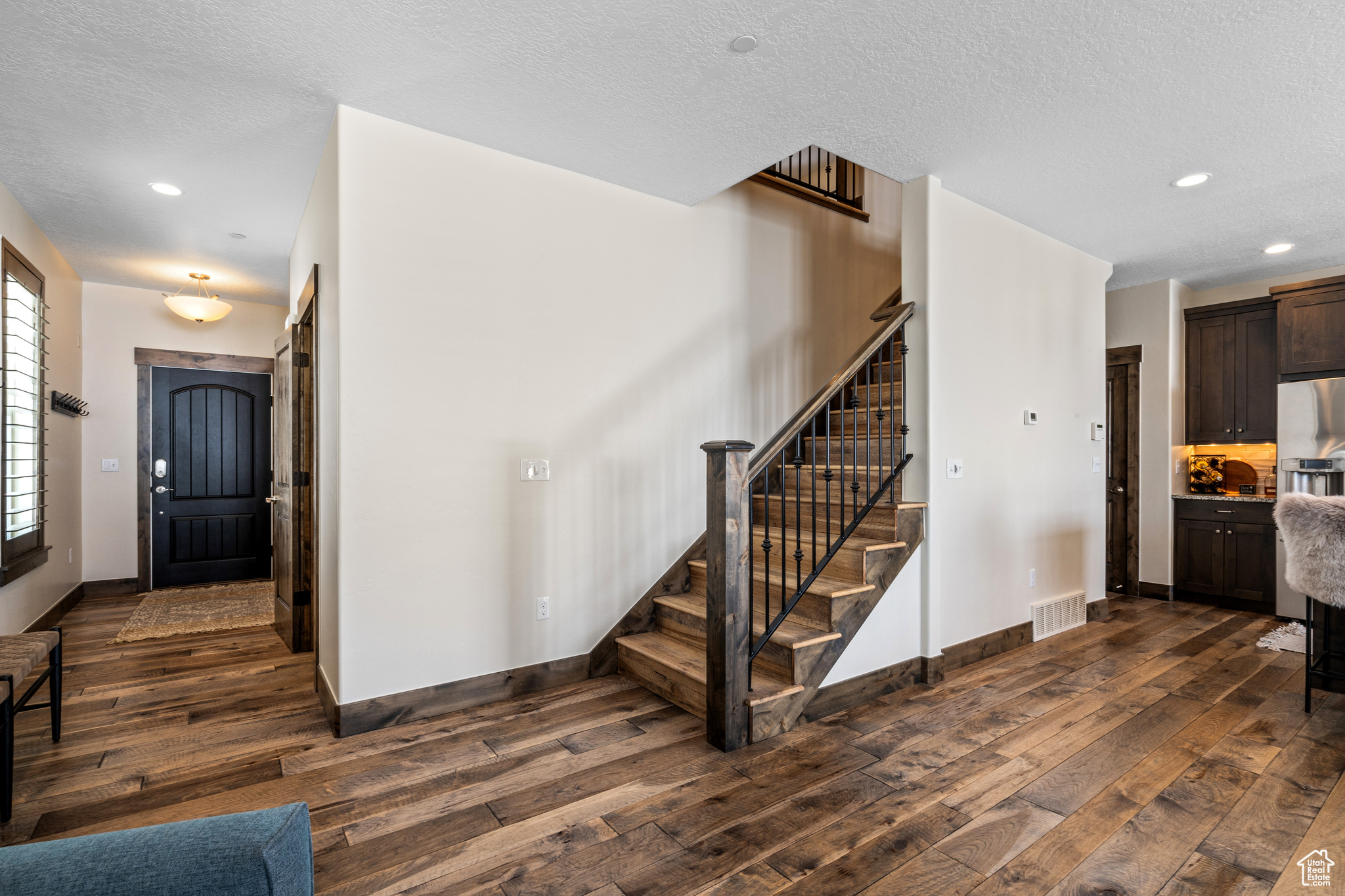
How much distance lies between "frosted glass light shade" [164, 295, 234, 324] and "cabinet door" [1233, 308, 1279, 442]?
812cm

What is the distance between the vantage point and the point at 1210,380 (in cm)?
542

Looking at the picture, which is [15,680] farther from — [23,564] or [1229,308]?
[1229,308]

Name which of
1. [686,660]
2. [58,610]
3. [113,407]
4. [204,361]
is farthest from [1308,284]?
[113,407]

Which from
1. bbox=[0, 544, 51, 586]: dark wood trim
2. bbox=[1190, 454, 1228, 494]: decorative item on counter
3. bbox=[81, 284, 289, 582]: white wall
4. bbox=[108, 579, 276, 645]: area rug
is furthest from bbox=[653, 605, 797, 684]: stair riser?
bbox=[81, 284, 289, 582]: white wall


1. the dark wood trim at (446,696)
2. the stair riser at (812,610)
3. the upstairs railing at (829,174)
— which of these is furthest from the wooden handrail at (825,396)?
the upstairs railing at (829,174)

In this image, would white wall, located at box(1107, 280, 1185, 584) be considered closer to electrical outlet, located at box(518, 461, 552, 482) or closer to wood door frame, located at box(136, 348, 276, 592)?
electrical outlet, located at box(518, 461, 552, 482)

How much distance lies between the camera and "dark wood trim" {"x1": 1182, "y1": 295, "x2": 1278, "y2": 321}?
16.8ft

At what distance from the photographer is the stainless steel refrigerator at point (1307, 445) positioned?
4.51 metres

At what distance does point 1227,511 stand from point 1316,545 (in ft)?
9.47

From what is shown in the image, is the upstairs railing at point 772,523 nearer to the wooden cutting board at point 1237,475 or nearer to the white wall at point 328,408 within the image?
the white wall at point 328,408

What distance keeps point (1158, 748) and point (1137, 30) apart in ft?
8.87

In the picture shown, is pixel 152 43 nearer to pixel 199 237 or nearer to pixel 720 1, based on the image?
pixel 720 1

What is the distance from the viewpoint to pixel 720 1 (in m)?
2.09

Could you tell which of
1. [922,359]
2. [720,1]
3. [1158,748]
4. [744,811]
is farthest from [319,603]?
[1158,748]
